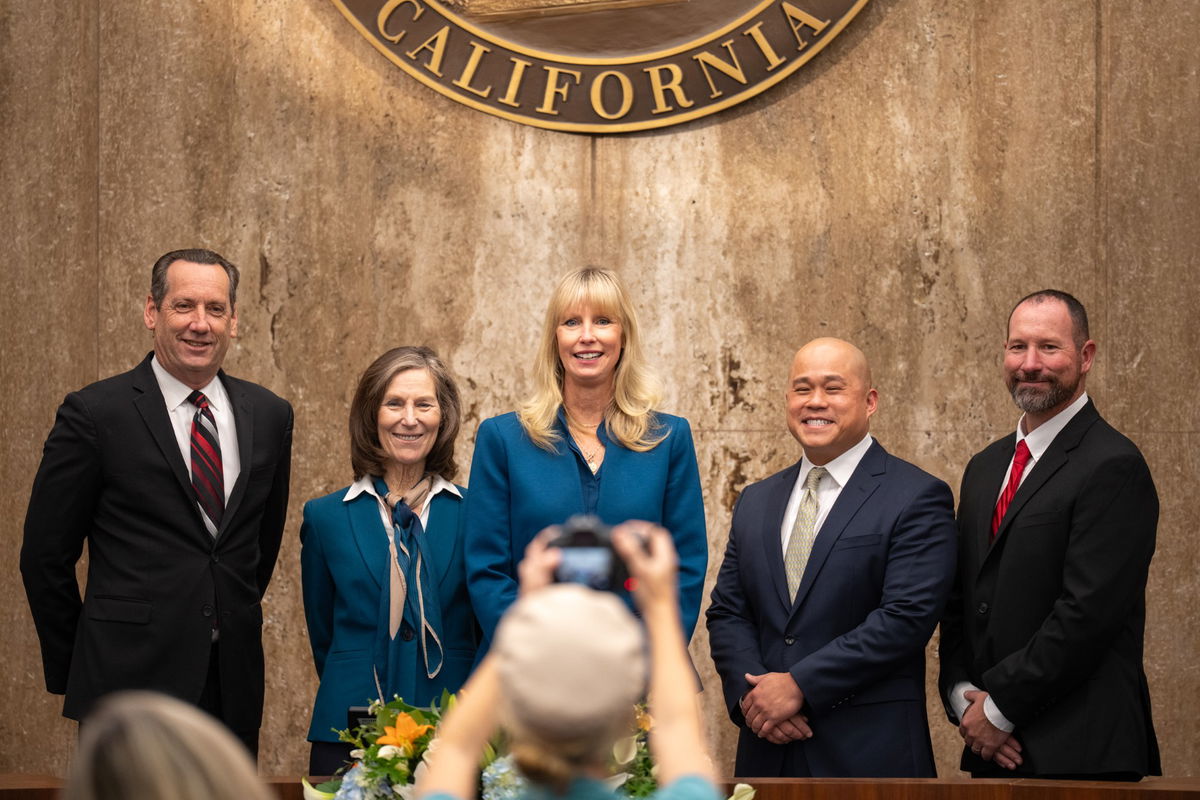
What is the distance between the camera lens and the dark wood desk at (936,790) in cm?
290

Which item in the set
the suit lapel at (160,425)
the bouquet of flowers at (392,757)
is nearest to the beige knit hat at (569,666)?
the bouquet of flowers at (392,757)

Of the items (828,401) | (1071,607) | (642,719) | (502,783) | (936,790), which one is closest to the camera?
(502,783)

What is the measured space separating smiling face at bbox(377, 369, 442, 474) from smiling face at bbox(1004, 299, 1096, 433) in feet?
4.89

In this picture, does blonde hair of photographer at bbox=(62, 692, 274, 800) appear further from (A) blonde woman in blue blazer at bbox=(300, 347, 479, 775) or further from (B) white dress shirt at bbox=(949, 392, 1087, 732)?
(B) white dress shirt at bbox=(949, 392, 1087, 732)

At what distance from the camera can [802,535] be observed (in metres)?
3.81

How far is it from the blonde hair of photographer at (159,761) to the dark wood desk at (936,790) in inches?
70.4

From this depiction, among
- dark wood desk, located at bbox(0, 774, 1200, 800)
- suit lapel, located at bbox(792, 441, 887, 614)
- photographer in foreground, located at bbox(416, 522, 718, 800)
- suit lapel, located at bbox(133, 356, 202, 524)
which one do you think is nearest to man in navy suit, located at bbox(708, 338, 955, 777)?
suit lapel, located at bbox(792, 441, 887, 614)

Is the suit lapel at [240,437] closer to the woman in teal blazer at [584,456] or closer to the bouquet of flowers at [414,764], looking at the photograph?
the woman in teal blazer at [584,456]

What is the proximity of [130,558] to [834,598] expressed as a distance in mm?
1746

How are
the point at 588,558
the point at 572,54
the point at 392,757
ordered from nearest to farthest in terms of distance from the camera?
the point at 588,558
the point at 392,757
the point at 572,54

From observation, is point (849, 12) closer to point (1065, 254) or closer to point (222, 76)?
point (1065, 254)

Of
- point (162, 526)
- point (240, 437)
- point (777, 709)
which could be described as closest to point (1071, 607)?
point (777, 709)

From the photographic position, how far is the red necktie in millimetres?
3801

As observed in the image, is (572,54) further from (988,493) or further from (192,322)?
(988,493)
